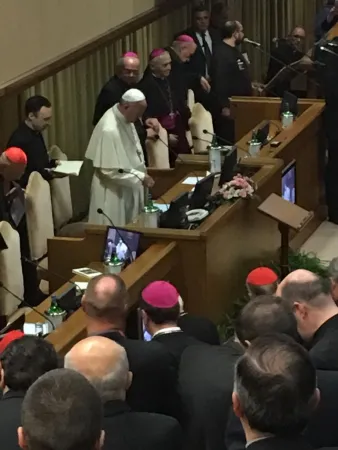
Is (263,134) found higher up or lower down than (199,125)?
higher up

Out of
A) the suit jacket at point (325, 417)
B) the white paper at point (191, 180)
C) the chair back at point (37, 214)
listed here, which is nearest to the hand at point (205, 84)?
the white paper at point (191, 180)

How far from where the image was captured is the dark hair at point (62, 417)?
8.86 ft

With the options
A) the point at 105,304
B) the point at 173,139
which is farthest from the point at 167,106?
the point at 105,304

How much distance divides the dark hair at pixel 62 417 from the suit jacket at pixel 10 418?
1.45ft

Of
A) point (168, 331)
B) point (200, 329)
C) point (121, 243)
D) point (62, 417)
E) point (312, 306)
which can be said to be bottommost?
point (121, 243)

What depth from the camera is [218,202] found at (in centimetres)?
684

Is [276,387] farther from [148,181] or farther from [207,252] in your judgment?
[148,181]

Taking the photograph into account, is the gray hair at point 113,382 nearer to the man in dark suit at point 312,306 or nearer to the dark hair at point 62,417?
the dark hair at point 62,417

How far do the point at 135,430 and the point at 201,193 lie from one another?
3.51 meters

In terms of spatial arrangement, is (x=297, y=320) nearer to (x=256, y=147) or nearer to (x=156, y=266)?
(x=156, y=266)

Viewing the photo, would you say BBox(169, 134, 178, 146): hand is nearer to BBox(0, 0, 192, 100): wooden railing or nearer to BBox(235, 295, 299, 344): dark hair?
BBox(0, 0, 192, 100): wooden railing

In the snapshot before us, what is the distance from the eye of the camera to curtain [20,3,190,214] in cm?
929

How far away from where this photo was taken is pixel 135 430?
327 centimetres

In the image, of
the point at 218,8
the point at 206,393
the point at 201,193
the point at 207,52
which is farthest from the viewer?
the point at 218,8
